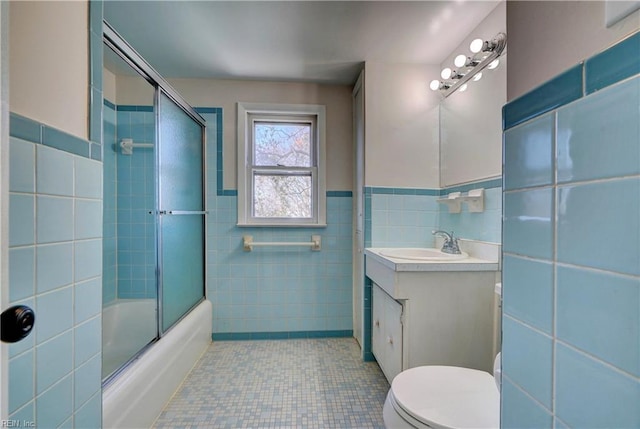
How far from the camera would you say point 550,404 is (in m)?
0.44

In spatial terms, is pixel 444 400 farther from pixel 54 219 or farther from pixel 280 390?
pixel 54 219

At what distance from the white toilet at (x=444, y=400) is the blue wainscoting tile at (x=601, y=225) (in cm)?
72

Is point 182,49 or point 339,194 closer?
point 182,49

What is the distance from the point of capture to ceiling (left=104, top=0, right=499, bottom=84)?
1550 mm

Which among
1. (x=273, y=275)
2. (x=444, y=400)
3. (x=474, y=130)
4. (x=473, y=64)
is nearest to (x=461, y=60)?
(x=473, y=64)

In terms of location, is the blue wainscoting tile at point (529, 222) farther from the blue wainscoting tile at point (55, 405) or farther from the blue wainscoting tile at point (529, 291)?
the blue wainscoting tile at point (55, 405)

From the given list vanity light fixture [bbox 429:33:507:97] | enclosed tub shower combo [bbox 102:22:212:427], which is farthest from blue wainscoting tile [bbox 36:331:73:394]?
vanity light fixture [bbox 429:33:507:97]

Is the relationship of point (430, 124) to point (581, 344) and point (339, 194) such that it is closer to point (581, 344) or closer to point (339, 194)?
point (339, 194)

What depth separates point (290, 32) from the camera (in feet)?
5.76

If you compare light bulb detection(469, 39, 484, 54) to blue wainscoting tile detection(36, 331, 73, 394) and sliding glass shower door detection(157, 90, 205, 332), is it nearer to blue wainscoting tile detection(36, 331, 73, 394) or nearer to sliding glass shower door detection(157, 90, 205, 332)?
sliding glass shower door detection(157, 90, 205, 332)

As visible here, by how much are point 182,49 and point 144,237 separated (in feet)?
4.45

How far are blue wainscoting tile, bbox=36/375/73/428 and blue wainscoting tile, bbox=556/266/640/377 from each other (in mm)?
1124

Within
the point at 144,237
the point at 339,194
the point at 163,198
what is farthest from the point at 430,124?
the point at 144,237

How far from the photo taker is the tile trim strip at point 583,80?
34cm
